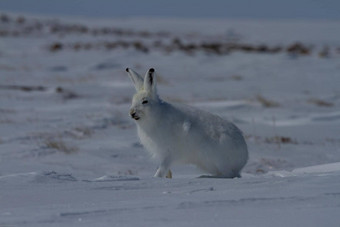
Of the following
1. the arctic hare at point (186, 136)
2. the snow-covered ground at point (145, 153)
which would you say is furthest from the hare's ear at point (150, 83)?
the snow-covered ground at point (145, 153)

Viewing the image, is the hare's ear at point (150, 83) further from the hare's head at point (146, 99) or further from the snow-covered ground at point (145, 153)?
the snow-covered ground at point (145, 153)

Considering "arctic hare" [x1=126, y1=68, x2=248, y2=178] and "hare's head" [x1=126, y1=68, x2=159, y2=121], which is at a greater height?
"hare's head" [x1=126, y1=68, x2=159, y2=121]

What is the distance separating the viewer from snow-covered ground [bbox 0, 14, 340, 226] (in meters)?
3.95

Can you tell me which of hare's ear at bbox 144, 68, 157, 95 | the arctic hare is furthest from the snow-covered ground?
hare's ear at bbox 144, 68, 157, 95

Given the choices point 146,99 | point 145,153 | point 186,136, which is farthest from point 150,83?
point 145,153

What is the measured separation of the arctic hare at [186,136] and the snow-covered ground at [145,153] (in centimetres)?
42

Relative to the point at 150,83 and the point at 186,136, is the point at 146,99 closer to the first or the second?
the point at 150,83

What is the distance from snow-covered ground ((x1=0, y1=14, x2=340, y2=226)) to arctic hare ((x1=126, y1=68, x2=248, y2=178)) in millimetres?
422

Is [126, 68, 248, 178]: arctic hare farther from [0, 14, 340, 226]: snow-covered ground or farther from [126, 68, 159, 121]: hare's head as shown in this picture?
[0, 14, 340, 226]: snow-covered ground

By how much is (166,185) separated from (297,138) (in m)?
5.16

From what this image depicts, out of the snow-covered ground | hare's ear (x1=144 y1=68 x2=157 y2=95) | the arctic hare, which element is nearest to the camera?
the snow-covered ground

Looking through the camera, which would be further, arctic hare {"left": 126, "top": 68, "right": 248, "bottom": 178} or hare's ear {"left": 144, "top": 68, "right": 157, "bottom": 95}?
hare's ear {"left": 144, "top": 68, "right": 157, "bottom": 95}

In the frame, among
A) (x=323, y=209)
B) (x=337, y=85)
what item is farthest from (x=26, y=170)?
(x=337, y=85)

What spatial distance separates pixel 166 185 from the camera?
470 cm
